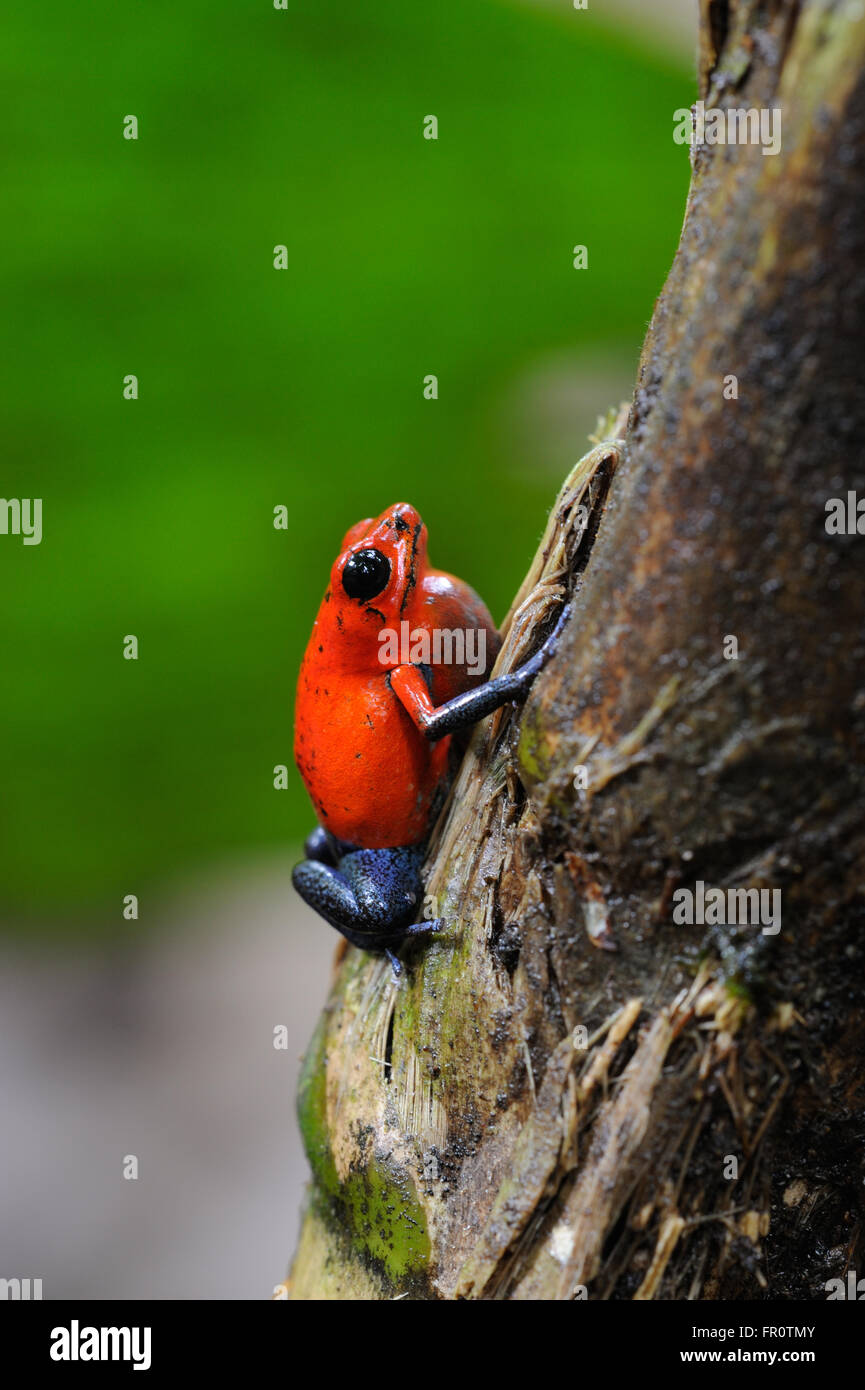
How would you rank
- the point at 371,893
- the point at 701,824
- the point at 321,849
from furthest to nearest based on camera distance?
the point at 321,849 → the point at 371,893 → the point at 701,824

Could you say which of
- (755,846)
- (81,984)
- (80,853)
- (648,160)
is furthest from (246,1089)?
(648,160)

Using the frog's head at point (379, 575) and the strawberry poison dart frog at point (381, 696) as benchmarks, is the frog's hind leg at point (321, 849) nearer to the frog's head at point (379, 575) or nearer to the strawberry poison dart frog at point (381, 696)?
the strawberry poison dart frog at point (381, 696)

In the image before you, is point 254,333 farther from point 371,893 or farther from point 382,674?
point 371,893

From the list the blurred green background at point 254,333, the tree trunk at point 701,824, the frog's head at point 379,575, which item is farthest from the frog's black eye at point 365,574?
the blurred green background at point 254,333

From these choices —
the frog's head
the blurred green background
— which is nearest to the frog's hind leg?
the frog's head

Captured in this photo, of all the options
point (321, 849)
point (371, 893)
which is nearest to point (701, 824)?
point (371, 893)
